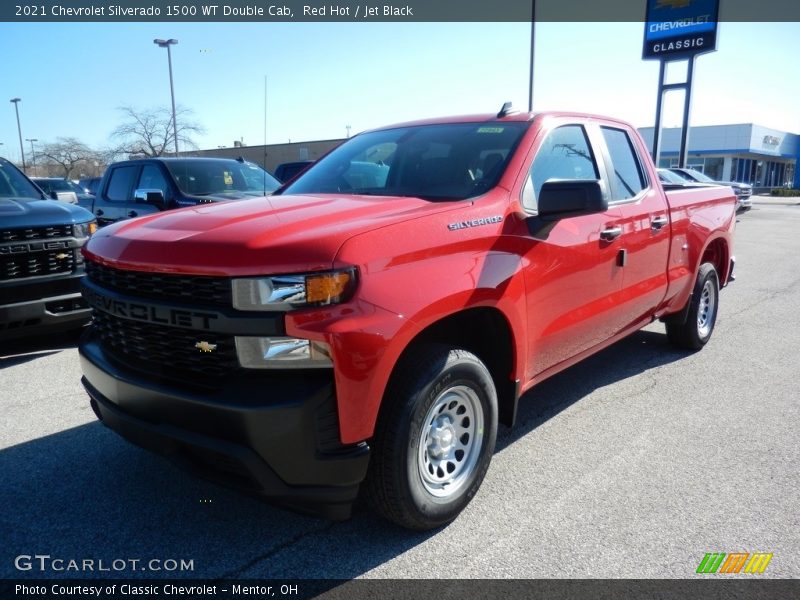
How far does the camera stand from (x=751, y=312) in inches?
289

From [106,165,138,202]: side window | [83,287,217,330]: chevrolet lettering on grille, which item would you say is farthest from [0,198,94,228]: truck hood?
[83,287,217,330]: chevrolet lettering on grille

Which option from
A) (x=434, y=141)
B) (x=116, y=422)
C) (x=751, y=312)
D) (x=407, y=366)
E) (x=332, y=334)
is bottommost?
(x=751, y=312)

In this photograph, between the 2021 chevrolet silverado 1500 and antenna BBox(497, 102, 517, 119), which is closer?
antenna BBox(497, 102, 517, 119)

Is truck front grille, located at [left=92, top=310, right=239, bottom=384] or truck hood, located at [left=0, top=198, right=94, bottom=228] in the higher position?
truck hood, located at [left=0, top=198, right=94, bottom=228]

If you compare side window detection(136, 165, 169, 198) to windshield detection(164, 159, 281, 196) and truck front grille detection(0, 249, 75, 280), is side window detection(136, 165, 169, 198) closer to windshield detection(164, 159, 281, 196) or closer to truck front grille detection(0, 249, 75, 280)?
windshield detection(164, 159, 281, 196)

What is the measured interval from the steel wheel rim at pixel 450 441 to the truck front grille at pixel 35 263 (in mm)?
4081

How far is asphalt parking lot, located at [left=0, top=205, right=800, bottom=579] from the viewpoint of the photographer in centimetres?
261

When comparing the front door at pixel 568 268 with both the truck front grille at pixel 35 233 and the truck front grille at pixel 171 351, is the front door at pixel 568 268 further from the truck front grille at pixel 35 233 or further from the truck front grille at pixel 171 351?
the truck front grille at pixel 35 233

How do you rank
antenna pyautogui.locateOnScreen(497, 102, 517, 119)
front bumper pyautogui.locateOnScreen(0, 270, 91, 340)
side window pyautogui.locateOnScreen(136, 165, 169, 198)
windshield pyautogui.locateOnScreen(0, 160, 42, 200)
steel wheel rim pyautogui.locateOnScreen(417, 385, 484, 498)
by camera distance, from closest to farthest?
steel wheel rim pyautogui.locateOnScreen(417, 385, 484, 498), antenna pyautogui.locateOnScreen(497, 102, 517, 119), front bumper pyautogui.locateOnScreen(0, 270, 91, 340), windshield pyautogui.locateOnScreen(0, 160, 42, 200), side window pyautogui.locateOnScreen(136, 165, 169, 198)

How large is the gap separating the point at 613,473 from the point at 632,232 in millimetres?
1649

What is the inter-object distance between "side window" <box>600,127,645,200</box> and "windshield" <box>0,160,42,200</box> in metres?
5.47

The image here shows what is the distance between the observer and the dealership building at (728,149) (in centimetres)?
5032

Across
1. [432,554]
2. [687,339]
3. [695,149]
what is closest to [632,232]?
[687,339]

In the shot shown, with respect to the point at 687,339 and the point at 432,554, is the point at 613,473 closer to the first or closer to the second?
the point at 432,554
